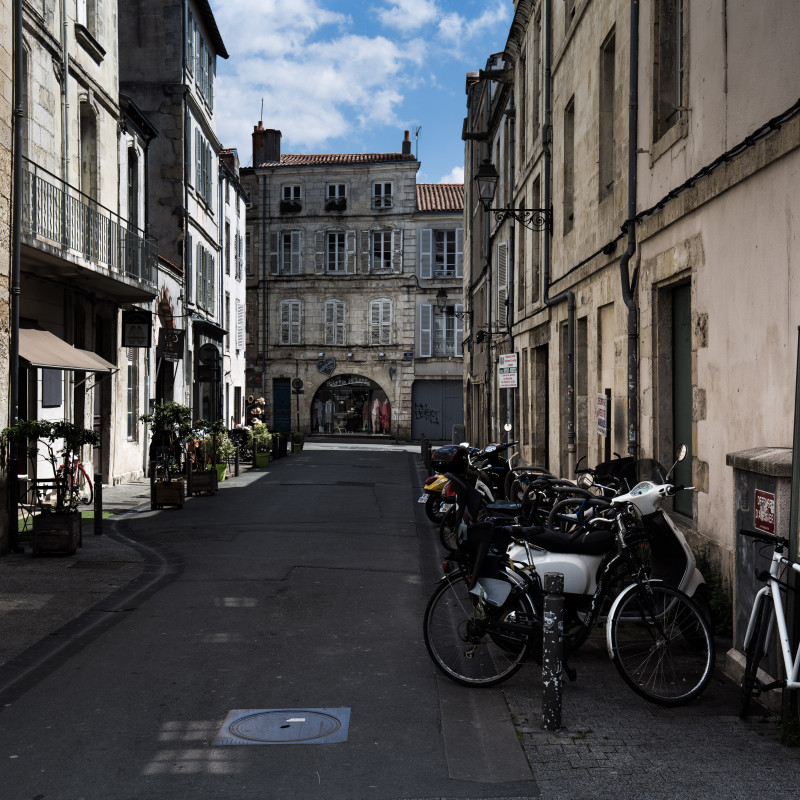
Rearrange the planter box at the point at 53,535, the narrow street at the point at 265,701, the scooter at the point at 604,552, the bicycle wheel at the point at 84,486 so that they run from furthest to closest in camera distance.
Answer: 1. the bicycle wheel at the point at 84,486
2. the planter box at the point at 53,535
3. the scooter at the point at 604,552
4. the narrow street at the point at 265,701

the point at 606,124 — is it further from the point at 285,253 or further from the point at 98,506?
the point at 285,253

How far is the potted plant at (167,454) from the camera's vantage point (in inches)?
578

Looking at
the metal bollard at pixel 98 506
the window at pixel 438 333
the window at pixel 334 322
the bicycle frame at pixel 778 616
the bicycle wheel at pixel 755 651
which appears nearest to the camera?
the bicycle frame at pixel 778 616

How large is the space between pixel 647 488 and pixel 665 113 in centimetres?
489

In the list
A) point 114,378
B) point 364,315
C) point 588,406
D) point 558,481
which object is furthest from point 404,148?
point 558,481

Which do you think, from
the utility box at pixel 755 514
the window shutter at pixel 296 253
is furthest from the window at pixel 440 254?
the utility box at pixel 755 514

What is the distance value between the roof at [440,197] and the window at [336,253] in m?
4.08

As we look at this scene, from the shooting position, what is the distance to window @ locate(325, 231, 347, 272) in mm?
45031

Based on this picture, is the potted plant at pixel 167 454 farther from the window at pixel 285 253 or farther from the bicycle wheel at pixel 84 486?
the window at pixel 285 253

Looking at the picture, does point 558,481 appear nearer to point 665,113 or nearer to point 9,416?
point 665,113

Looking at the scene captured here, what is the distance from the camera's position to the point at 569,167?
1419cm

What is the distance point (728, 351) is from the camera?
6.98 meters

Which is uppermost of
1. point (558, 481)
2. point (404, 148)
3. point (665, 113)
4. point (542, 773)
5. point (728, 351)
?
point (404, 148)

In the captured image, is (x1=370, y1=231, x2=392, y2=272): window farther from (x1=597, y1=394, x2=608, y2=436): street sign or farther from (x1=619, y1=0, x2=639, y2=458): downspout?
A: (x1=619, y1=0, x2=639, y2=458): downspout
